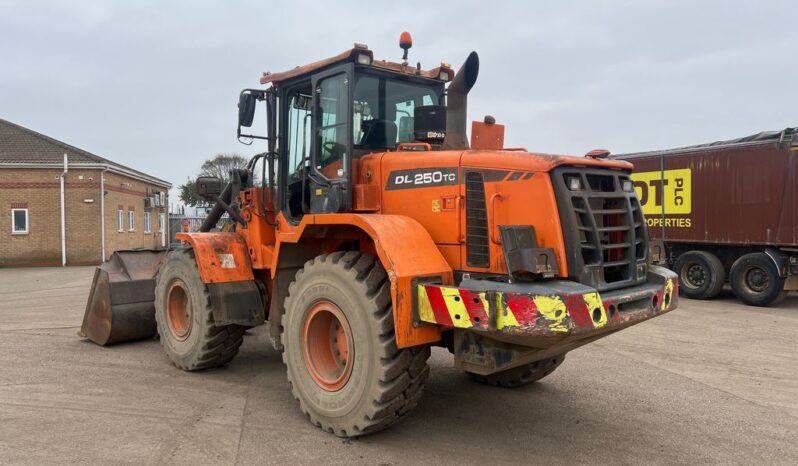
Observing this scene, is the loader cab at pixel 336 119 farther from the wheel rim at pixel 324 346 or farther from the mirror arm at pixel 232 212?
the wheel rim at pixel 324 346

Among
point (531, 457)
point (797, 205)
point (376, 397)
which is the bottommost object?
point (531, 457)

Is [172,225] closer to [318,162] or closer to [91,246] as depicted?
[91,246]

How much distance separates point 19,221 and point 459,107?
25.4 meters

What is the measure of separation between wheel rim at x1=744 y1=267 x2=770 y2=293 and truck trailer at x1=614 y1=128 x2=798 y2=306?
0.7 inches

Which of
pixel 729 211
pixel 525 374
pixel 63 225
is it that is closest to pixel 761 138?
pixel 729 211

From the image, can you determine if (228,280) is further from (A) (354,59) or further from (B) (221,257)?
(A) (354,59)

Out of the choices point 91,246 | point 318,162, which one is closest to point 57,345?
point 318,162

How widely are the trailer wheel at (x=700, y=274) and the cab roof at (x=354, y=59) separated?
976cm

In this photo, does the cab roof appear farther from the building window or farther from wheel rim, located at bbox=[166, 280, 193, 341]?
the building window

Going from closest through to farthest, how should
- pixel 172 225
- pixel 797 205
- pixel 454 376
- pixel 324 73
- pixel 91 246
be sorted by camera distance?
pixel 324 73
pixel 454 376
pixel 797 205
pixel 91 246
pixel 172 225

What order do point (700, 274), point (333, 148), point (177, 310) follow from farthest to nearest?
point (700, 274) < point (177, 310) < point (333, 148)

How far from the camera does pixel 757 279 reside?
12.3m

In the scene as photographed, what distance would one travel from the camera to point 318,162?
218 inches

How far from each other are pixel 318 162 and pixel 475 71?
165cm
